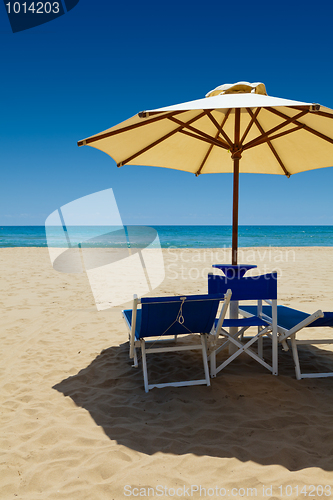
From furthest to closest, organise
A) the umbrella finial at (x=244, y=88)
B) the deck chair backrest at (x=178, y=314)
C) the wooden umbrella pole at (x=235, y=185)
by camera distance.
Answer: the wooden umbrella pole at (x=235, y=185) → the umbrella finial at (x=244, y=88) → the deck chair backrest at (x=178, y=314)

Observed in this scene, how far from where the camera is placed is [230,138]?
4.43 metres

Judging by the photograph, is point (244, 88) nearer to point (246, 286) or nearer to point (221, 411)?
point (246, 286)

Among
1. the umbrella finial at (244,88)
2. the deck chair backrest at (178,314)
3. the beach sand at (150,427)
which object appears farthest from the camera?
the umbrella finial at (244,88)

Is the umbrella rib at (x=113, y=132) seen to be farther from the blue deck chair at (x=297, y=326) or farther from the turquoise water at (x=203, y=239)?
the turquoise water at (x=203, y=239)

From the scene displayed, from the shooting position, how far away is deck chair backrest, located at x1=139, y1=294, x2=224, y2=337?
2.49m

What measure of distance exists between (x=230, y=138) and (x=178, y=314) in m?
2.90

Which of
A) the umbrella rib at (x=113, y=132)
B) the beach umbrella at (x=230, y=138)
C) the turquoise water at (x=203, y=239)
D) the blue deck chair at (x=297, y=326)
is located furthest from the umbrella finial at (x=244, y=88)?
the turquoise water at (x=203, y=239)

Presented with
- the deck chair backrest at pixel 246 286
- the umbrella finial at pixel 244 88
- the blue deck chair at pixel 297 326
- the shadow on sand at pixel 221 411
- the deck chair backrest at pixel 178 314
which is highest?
the umbrella finial at pixel 244 88

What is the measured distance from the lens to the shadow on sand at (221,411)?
6.37 ft

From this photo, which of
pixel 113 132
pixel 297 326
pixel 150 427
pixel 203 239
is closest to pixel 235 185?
pixel 113 132

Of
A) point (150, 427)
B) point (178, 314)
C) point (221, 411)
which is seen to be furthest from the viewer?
point (178, 314)

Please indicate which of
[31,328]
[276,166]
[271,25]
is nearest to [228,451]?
[31,328]

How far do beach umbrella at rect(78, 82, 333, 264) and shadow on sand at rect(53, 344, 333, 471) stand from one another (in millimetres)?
1242

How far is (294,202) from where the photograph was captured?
74562mm
